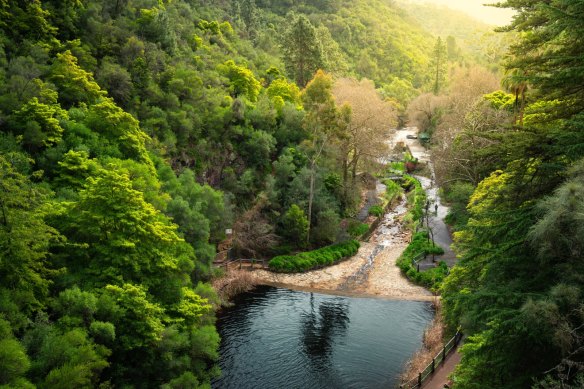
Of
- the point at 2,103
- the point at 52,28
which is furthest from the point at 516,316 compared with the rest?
the point at 52,28

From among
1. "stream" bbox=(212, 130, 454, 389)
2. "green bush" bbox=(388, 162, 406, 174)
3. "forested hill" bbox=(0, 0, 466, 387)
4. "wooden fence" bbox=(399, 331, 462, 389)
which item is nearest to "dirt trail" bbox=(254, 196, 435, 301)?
"stream" bbox=(212, 130, 454, 389)

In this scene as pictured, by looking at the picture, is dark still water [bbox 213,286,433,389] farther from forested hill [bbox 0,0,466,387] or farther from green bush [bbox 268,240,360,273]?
green bush [bbox 268,240,360,273]

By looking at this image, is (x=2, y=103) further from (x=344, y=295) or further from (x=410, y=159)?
(x=410, y=159)

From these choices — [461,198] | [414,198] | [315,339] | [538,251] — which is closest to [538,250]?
[538,251]

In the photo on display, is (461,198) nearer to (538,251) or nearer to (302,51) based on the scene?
(538,251)

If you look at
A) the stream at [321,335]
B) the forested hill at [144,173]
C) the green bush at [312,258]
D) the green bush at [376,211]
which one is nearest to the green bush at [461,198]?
the stream at [321,335]
